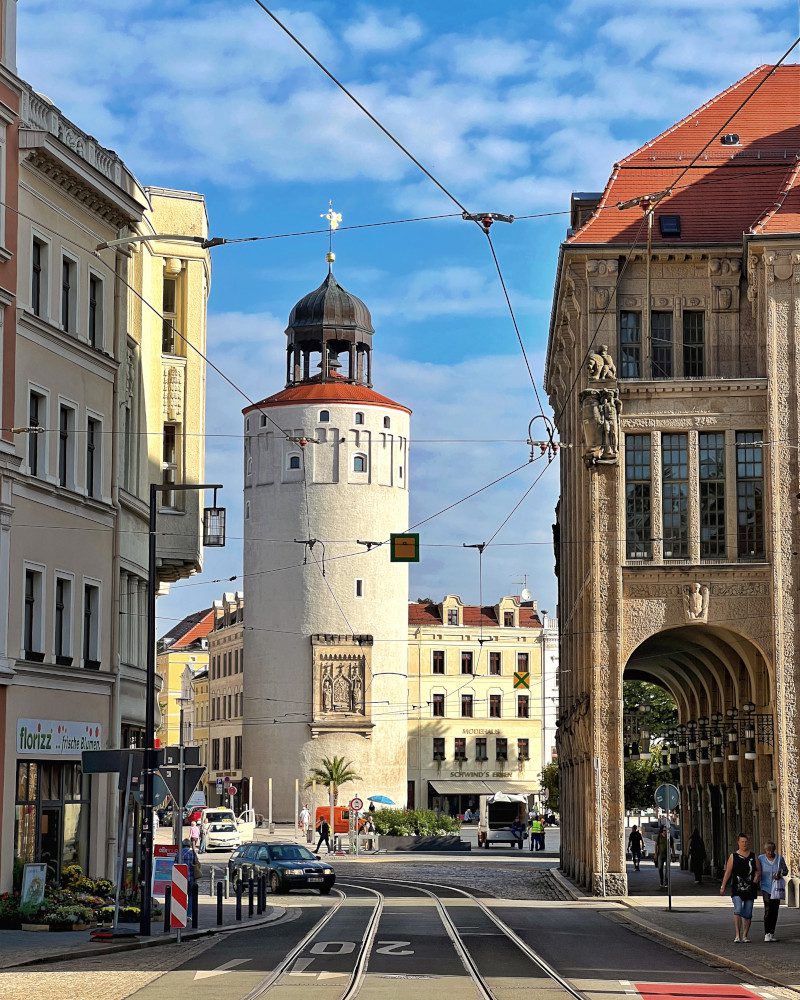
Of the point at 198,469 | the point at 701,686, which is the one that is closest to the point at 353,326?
the point at 701,686

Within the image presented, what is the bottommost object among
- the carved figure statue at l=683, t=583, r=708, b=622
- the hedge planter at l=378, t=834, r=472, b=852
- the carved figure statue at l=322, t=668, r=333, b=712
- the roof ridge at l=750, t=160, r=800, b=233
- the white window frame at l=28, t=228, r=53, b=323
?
the hedge planter at l=378, t=834, r=472, b=852

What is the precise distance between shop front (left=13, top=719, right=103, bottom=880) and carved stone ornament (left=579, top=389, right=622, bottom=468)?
1350 centimetres

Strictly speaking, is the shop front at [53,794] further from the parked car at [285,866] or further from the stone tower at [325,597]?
the stone tower at [325,597]

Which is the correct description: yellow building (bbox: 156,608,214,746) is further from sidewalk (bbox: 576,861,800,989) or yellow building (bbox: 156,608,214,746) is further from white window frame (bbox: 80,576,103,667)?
white window frame (bbox: 80,576,103,667)

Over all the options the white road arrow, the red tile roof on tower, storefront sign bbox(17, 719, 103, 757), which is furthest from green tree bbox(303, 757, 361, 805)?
the white road arrow

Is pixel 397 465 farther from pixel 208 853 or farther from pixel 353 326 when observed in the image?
pixel 208 853

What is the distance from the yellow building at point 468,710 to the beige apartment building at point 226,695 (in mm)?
11471

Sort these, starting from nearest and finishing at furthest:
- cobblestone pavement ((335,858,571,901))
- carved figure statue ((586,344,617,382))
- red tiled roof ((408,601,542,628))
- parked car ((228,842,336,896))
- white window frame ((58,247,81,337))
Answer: white window frame ((58,247,81,337)) → carved figure statue ((586,344,617,382)) → parked car ((228,842,336,896)) → cobblestone pavement ((335,858,571,901)) → red tiled roof ((408,601,542,628))

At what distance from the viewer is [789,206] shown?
1640 inches

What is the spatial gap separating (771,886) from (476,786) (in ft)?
294

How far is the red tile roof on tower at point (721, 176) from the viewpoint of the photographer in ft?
143

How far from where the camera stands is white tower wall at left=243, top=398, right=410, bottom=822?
319 feet

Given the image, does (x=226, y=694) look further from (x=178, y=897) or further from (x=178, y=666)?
(x=178, y=897)

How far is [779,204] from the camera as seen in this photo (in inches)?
1642
